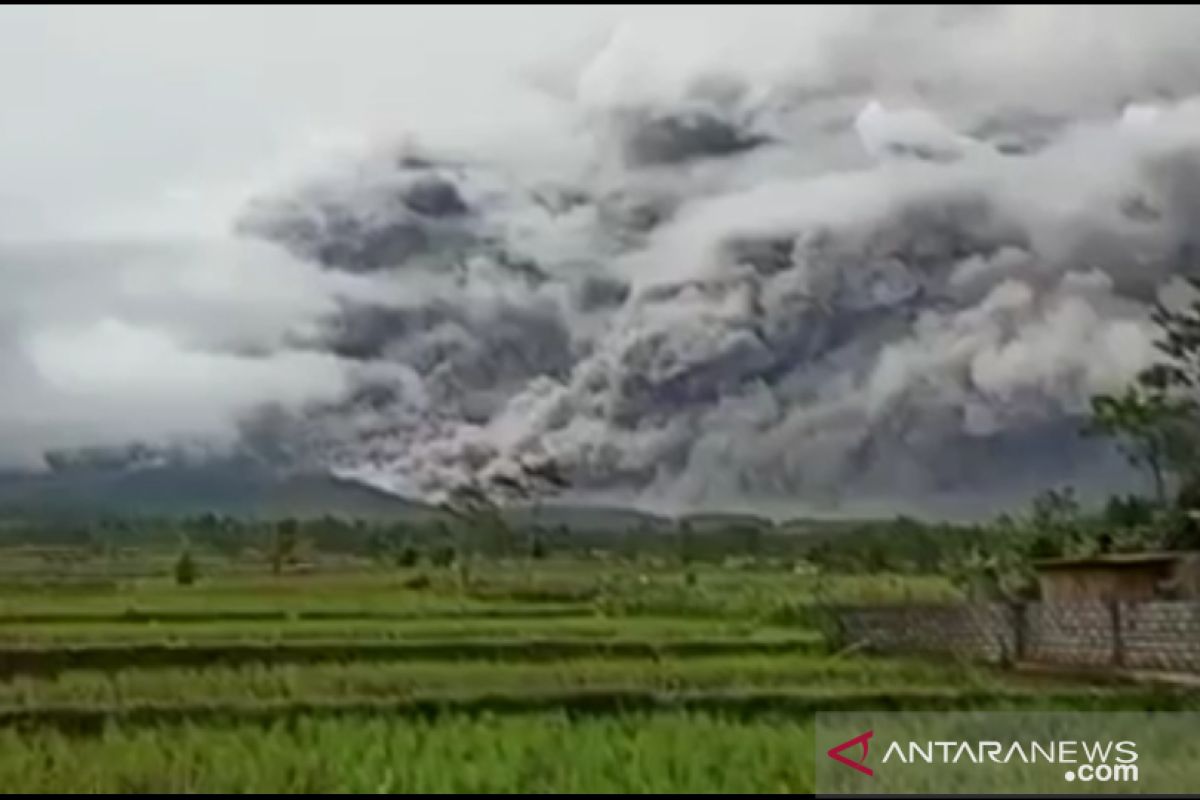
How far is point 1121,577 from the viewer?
3143 mm

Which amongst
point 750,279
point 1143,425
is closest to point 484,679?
point 750,279

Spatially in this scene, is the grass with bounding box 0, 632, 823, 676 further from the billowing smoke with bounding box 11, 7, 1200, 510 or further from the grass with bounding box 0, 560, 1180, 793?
the billowing smoke with bounding box 11, 7, 1200, 510

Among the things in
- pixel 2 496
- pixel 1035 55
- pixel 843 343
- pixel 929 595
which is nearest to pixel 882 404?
pixel 843 343

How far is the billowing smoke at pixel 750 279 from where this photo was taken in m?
3.09

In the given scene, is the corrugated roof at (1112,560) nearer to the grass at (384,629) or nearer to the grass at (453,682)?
the grass at (453,682)

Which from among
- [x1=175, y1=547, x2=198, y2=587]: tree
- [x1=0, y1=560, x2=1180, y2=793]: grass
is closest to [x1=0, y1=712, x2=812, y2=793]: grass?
[x1=0, y1=560, x2=1180, y2=793]: grass

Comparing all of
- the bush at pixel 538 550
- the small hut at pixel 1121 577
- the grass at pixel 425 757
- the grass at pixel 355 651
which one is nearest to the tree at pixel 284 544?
the grass at pixel 355 651

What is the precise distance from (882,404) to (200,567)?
45.8 inches

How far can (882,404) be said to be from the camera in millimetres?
3109

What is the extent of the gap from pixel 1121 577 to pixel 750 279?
0.81 m

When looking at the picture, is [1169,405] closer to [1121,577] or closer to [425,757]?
[1121,577]

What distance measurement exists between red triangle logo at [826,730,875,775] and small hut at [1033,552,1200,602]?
40 centimetres

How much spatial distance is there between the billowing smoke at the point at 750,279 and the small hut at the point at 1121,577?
0.50 feet

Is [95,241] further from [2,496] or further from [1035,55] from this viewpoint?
[1035,55]
